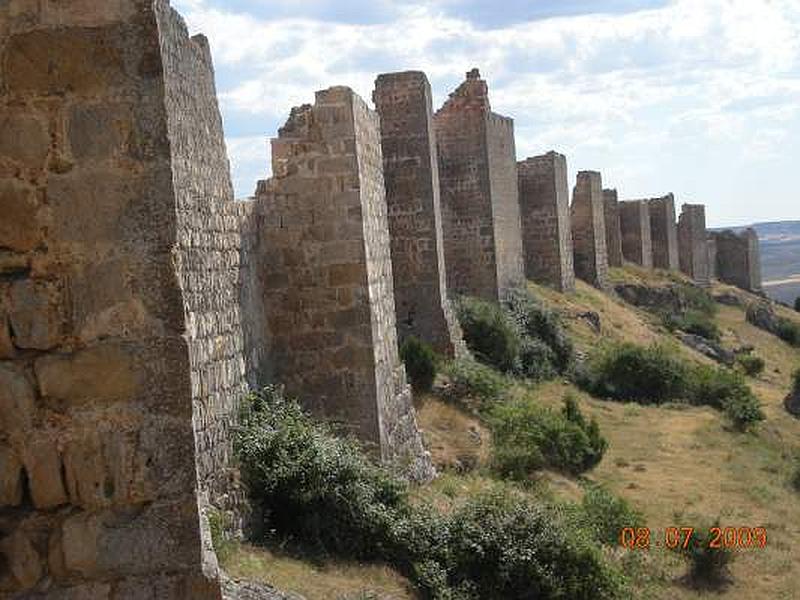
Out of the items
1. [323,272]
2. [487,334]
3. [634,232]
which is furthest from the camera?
[634,232]

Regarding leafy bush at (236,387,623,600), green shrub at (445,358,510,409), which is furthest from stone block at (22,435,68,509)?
green shrub at (445,358,510,409)

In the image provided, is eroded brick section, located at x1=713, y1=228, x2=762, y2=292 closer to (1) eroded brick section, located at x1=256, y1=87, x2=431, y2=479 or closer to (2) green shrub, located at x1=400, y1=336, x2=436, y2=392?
(2) green shrub, located at x1=400, y1=336, x2=436, y2=392

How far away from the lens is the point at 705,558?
1303 cm

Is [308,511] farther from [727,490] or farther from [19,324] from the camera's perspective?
[727,490]

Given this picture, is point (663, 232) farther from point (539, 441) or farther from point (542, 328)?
point (539, 441)

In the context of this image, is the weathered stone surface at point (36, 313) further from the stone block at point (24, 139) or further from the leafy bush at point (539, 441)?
the leafy bush at point (539, 441)

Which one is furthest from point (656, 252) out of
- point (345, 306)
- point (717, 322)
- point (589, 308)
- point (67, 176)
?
point (67, 176)

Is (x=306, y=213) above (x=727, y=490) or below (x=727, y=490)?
above

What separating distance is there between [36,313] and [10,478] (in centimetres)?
56

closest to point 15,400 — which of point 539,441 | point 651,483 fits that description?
point 539,441

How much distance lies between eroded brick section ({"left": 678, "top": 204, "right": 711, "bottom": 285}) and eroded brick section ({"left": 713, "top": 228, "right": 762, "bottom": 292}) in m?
4.48

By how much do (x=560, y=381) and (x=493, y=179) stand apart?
496 cm

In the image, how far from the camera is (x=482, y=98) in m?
23.7

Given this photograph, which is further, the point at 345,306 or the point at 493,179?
the point at 493,179
